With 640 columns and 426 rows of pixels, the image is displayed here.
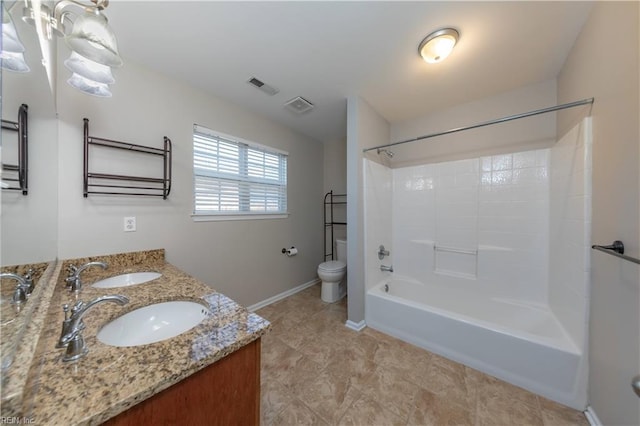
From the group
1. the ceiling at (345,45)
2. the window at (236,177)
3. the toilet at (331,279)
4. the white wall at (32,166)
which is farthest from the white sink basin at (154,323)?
the toilet at (331,279)

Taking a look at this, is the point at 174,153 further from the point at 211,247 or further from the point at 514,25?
the point at 514,25

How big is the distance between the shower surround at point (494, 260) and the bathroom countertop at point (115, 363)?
62.9 inches

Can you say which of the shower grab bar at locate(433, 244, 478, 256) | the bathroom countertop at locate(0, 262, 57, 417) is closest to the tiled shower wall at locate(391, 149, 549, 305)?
the shower grab bar at locate(433, 244, 478, 256)

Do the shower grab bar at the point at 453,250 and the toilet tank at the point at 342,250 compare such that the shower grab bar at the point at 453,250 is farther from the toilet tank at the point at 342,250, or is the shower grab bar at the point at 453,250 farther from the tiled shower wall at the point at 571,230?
the toilet tank at the point at 342,250

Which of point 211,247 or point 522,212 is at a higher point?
point 522,212

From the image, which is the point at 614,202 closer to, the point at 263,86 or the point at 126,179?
the point at 263,86

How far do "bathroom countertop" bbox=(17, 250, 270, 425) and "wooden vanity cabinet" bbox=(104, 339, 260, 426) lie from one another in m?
0.05

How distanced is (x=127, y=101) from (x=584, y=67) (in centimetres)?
316

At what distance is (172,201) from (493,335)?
2695mm

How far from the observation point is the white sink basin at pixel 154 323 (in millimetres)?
866

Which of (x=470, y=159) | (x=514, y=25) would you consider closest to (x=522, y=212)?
(x=470, y=159)

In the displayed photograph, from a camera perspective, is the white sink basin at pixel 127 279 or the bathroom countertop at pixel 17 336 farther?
the white sink basin at pixel 127 279

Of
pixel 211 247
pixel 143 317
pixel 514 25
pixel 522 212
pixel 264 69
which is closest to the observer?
pixel 143 317

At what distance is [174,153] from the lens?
1.84m
